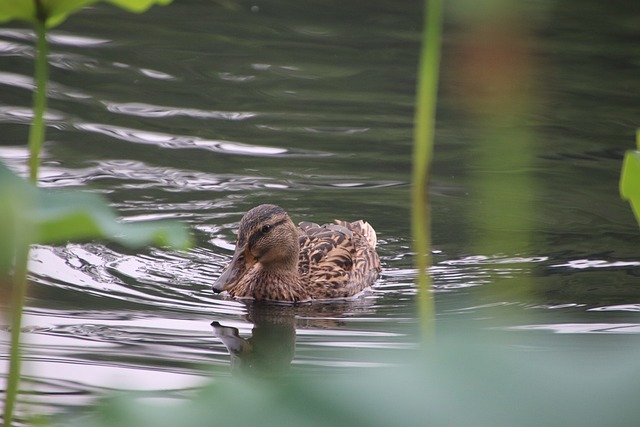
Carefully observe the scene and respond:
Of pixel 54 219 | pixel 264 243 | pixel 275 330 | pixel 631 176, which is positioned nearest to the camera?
pixel 54 219

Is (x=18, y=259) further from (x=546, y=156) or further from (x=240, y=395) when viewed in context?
(x=546, y=156)

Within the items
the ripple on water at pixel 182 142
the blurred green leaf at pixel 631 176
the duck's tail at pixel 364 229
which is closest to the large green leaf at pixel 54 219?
the blurred green leaf at pixel 631 176

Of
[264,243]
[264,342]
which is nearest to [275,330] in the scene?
[264,342]

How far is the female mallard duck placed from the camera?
7246mm

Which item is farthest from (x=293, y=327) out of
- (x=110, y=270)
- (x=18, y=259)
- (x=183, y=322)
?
(x=18, y=259)

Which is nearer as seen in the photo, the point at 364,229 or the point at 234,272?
the point at 234,272

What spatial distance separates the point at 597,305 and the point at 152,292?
256 cm

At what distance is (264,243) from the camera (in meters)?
7.36

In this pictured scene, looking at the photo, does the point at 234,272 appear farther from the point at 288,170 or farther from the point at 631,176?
the point at 631,176

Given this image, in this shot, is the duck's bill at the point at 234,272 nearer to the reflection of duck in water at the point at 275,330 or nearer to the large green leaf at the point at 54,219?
the reflection of duck in water at the point at 275,330

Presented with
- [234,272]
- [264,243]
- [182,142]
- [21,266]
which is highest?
[182,142]

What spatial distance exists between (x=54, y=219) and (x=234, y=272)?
4993mm

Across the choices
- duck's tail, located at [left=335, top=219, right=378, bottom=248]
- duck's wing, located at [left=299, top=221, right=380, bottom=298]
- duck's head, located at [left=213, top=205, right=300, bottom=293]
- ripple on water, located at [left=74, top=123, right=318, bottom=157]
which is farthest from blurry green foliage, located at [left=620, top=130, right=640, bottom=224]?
ripple on water, located at [left=74, top=123, right=318, bottom=157]

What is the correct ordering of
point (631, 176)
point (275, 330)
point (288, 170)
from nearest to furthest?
point (631, 176) < point (275, 330) < point (288, 170)
